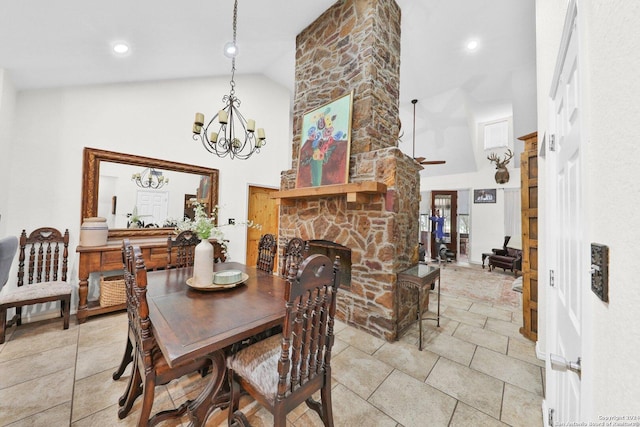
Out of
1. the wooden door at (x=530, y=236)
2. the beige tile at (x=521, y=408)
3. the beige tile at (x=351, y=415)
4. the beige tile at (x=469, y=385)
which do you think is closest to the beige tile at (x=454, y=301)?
the wooden door at (x=530, y=236)

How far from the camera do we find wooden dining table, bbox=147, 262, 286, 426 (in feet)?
3.85

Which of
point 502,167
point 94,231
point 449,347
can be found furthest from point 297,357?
point 502,167

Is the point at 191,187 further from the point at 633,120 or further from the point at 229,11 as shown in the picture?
the point at 633,120

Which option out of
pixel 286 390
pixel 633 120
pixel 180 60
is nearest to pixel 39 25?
pixel 180 60

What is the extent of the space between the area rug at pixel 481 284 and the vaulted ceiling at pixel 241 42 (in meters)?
3.67

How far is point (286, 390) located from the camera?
116 centimetres

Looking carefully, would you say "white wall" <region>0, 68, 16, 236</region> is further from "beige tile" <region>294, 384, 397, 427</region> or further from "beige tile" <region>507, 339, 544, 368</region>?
"beige tile" <region>507, 339, 544, 368</region>

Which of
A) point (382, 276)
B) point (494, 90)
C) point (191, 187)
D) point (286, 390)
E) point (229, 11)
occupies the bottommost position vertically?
point (286, 390)

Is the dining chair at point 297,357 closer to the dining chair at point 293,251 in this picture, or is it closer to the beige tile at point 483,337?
the dining chair at point 293,251

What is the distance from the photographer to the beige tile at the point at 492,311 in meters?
3.09

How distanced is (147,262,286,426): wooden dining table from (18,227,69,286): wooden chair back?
191 centimetres

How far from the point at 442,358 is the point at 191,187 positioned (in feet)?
13.4

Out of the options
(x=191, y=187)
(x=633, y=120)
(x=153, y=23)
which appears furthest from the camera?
(x=191, y=187)

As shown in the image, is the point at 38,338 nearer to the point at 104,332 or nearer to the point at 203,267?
the point at 104,332
